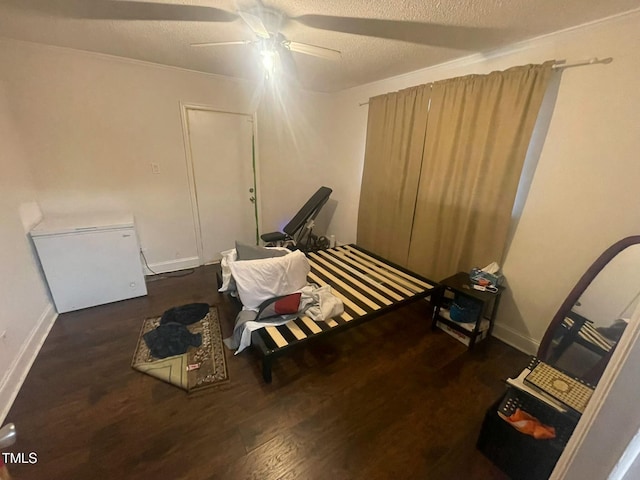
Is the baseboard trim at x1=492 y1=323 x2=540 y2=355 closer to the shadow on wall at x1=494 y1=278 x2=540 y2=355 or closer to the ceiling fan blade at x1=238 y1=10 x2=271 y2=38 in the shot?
the shadow on wall at x1=494 y1=278 x2=540 y2=355

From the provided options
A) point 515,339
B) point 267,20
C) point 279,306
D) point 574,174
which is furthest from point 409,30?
point 515,339

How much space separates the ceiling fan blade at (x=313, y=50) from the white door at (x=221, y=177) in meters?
1.44

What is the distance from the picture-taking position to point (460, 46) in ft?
6.66

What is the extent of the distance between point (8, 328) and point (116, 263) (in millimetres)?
886

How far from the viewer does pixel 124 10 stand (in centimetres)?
166

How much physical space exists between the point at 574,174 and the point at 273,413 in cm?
260

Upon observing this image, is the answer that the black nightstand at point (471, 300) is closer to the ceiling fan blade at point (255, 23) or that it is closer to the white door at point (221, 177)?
the ceiling fan blade at point (255, 23)

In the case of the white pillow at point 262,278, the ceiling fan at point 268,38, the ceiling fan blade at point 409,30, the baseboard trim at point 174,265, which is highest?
the ceiling fan blade at point 409,30

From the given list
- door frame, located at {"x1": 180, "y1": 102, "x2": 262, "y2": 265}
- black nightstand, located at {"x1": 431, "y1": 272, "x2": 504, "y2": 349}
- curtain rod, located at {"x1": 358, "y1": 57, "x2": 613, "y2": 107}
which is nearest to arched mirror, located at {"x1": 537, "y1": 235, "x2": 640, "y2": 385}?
black nightstand, located at {"x1": 431, "y1": 272, "x2": 504, "y2": 349}

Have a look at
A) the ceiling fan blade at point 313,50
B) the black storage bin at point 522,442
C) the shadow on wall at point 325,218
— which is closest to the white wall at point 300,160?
the shadow on wall at point 325,218

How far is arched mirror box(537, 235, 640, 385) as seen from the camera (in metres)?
1.52

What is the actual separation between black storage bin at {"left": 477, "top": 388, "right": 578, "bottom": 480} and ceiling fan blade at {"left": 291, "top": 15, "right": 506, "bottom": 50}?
2315 millimetres

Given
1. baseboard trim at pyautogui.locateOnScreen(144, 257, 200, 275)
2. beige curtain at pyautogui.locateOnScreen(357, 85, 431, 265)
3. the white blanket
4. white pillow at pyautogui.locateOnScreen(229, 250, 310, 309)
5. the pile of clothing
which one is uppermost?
beige curtain at pyautogui.locateOnScreen(357, 85, 431, 265)

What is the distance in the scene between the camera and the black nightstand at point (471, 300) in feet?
6.71
